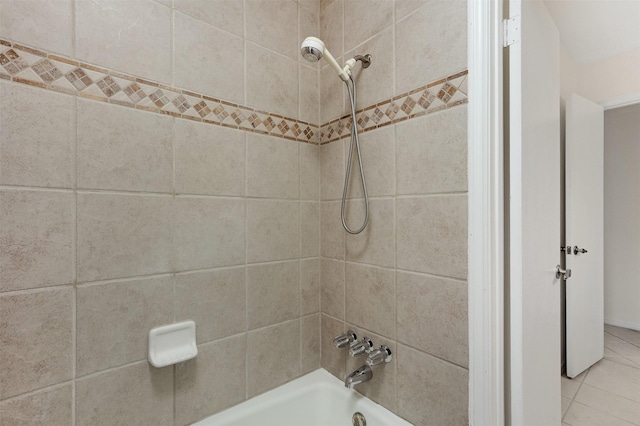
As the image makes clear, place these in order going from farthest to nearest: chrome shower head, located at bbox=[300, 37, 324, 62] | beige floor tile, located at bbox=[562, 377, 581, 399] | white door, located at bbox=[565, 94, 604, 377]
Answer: white door, located at bbox=[565, 94, 604, 377] → beige floor tile, located at bbox=[562, 377, 581, 399] → chrome shower head, located at bbox=[300, 37, 324, 62]

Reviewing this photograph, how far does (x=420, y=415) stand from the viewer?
3.30 ft

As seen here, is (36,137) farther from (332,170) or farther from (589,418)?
(589,418)

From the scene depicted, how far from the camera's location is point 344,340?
1205 mm

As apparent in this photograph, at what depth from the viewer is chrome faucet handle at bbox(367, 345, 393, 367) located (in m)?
1.07

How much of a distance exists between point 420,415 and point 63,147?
4.64 feet

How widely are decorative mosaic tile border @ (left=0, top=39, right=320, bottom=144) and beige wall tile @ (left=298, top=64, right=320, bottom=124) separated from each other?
5.9 inches

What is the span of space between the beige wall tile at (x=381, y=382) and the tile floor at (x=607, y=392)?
1312 mm

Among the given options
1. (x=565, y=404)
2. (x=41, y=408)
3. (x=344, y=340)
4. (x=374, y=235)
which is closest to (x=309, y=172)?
(x=374, y=235)

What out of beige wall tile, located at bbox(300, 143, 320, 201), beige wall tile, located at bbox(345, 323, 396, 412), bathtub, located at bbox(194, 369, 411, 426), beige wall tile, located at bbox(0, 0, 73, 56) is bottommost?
bathtub, located at bbox(194, 369, 411, 426)

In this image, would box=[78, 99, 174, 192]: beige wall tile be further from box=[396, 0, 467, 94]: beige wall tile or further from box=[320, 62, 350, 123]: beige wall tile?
box=[396, 0, 467, 94]: beige wall tile

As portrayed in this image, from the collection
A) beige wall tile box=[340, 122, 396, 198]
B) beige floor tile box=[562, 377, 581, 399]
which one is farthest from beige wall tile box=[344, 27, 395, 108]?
beige floor tile box=[562, 377, 581, 399]

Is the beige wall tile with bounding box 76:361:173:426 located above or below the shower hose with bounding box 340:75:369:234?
below

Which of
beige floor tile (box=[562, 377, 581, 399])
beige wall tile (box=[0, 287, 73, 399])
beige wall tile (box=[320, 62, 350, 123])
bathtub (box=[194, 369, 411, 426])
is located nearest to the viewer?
beige wall tile (box=[0, 287, 73, 399])

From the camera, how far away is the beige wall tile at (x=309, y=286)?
1342 millimetres
